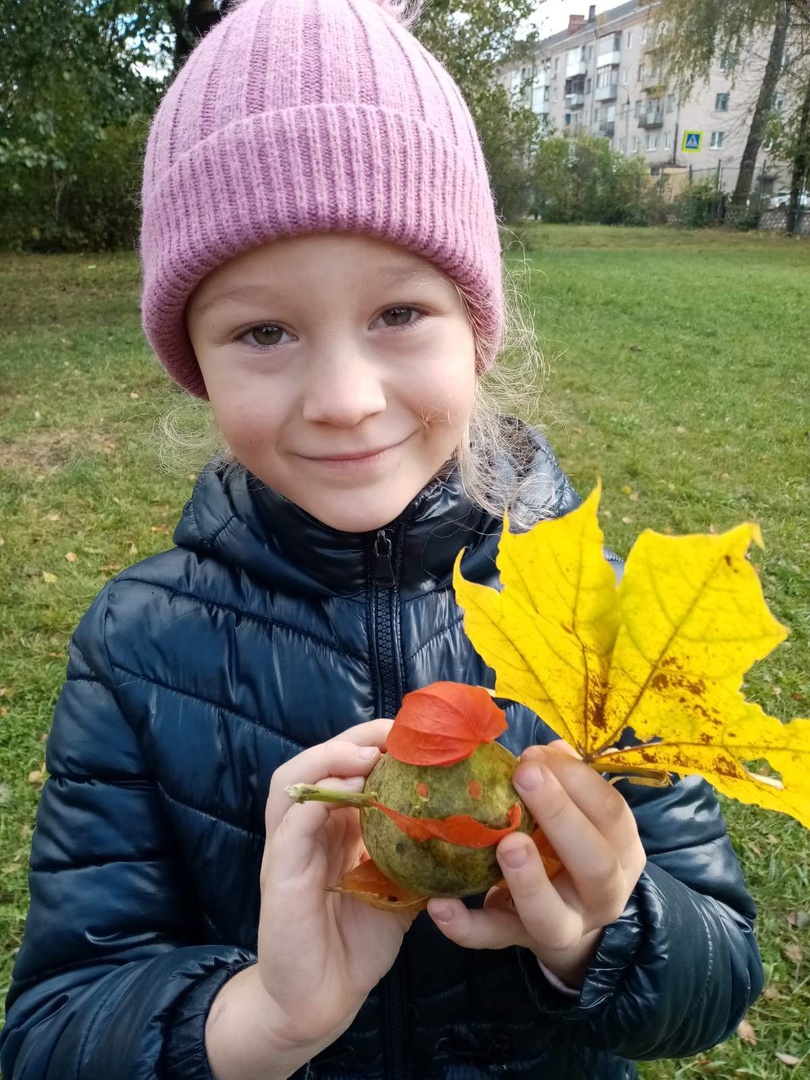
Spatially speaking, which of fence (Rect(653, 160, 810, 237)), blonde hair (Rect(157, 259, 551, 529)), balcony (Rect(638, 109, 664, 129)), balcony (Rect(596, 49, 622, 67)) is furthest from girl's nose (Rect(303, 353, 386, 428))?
Result: balcony (Rect(596, 49, 622, 67))

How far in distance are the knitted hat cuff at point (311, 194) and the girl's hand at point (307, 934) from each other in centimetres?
74

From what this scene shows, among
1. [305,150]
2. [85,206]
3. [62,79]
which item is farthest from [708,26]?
[305,150]

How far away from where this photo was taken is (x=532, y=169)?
23938 mm

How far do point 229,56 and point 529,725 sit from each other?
4.13 feet

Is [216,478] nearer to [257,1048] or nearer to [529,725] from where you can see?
[529,725]

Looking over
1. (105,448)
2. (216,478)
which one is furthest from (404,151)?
(105,448)

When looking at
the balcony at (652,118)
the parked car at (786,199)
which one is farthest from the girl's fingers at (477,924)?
the balcony at (652,118)

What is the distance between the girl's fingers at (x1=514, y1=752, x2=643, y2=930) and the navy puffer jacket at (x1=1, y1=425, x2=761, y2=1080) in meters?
0.40

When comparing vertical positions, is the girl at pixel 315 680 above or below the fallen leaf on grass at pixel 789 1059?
above

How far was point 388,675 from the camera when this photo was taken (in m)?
1.54

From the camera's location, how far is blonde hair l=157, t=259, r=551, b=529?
165cm

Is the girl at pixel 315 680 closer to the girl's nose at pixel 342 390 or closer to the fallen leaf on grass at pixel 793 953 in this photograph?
the girl's nose at pixel 342 390

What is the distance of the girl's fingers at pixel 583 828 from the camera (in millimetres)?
873

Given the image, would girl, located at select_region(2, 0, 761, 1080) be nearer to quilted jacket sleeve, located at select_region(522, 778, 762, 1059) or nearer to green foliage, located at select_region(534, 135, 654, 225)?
quilted jacket sleeve, located at select_region(522, 778, 762, 1059)
